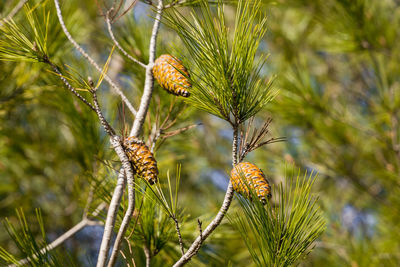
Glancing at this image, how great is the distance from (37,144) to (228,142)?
125cm

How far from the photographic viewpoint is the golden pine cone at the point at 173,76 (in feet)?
1.80

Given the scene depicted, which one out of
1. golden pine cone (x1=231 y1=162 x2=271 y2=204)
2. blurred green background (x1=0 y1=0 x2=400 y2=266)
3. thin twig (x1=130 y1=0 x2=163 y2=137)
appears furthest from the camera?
blurred green background (x1=0 y1=0 x2=400 y2=266)

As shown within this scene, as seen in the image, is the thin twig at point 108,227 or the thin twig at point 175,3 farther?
the thin twig at point 175,3

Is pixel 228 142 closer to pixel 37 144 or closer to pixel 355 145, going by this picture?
pixel 355 145

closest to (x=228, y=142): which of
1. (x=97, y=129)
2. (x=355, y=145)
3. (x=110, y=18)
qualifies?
(x=355, y=145)

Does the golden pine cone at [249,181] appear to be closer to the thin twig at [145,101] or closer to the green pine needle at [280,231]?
the green pine needle at [280,231]

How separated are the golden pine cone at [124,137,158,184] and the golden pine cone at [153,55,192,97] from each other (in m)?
0.09

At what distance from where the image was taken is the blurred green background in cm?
91

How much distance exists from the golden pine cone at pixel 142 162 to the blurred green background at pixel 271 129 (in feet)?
0.55

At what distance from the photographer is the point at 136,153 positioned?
51 cm

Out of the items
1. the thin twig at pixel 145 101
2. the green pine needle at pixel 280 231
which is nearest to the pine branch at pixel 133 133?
the thin twig at pixel 145 101

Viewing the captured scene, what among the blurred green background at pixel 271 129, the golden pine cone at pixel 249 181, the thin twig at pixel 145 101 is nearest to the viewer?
the golden pine cone at pixel 249 181

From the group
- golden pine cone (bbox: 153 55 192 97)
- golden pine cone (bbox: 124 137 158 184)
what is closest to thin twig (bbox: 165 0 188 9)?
golden pine cone (bbox: 153 55 192 97)

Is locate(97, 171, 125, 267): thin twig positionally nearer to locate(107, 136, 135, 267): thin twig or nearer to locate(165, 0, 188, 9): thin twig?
locate(107, 136, 135, 267): thin twig
